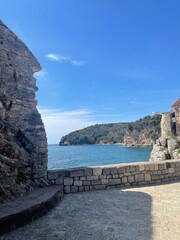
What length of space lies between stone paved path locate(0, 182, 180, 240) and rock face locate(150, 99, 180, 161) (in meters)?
24.3

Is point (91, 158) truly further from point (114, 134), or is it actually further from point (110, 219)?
point (114, 134)

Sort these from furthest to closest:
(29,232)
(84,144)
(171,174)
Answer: (84,144) → (171,174) → (29,232)

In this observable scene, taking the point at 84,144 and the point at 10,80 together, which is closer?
the point at 10,80

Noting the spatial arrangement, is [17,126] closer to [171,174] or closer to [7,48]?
[7,48]

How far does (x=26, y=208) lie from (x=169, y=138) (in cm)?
3126

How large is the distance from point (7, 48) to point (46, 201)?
15.9ft

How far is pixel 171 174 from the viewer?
8.60m

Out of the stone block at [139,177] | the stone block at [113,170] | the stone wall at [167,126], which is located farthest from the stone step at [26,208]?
the stone wall at [167,126]

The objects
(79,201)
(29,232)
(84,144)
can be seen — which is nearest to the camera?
(29,232)

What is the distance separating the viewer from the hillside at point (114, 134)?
329 feet

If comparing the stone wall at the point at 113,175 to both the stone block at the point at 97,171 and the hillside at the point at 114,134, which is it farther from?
the hillside at the point at 114,134

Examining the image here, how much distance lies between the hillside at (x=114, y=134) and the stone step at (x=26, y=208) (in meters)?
92.7

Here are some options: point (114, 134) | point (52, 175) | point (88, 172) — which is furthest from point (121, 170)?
point (114, 134)

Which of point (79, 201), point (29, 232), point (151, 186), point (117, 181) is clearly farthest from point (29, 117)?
point (151, 186)
